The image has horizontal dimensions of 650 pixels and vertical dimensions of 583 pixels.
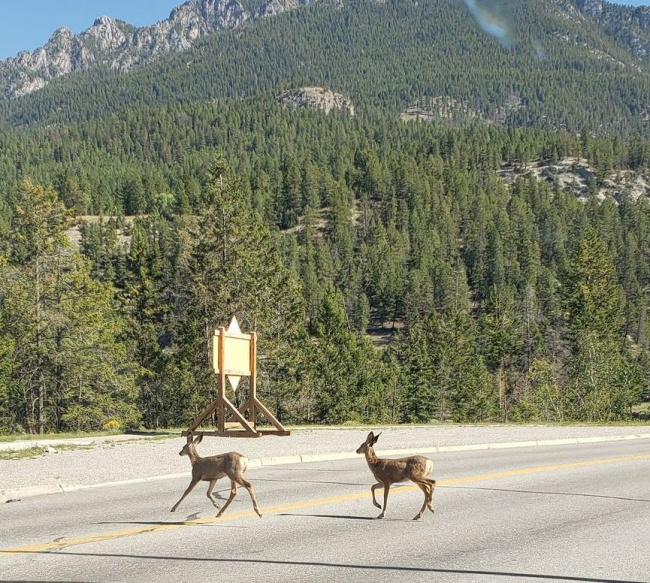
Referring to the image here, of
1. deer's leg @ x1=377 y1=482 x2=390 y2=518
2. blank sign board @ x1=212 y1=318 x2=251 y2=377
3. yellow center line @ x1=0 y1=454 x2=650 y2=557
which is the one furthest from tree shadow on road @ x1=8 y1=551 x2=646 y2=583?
blank sign board @ x1=212 y1=318 x2=251 y2=377

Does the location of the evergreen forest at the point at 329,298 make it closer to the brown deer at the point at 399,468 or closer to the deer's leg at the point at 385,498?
the brown deer at the point at 399,468

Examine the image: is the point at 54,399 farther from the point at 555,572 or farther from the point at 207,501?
the point at 555,572

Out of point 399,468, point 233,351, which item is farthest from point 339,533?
point 233,351

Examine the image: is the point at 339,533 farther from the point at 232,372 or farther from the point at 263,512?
the point at 232,372

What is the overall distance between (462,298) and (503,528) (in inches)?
5139

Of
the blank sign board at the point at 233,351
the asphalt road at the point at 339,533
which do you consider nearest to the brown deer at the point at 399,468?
the asphalt road at the point at 339,533

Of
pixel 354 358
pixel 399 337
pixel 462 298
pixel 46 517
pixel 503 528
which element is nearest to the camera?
pixel 503 528

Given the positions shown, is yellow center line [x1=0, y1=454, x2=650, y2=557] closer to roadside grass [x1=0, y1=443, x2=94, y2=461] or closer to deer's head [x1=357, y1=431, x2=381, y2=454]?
deer's head [x1=357, y1=431, x2=381, y2=454]

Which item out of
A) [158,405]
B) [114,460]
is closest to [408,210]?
[158,405]

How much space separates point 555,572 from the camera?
6.98 metres

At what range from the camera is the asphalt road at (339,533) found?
7035 mm

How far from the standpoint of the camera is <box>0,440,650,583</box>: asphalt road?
704 centimetres

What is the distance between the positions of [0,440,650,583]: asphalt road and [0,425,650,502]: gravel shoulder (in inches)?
49.6

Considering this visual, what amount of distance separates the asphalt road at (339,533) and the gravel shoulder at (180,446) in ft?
4.14
